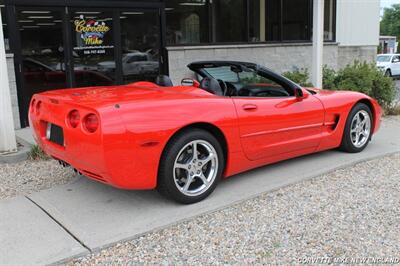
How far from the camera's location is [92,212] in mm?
3844

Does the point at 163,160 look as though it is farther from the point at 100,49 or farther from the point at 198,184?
the point at 100,49

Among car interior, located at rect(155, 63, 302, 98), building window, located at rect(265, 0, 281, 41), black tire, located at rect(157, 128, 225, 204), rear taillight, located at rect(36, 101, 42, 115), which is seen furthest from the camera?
building window, located at rect(265, 0, 281, 41)

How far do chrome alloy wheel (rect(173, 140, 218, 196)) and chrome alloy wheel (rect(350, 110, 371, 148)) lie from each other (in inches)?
91.5

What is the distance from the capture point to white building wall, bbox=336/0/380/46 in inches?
504

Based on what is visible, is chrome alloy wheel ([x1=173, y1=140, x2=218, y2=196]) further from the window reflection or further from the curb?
the window reflection

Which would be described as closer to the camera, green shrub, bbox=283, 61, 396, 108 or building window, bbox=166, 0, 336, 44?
green shrub, bbox=283, 61, 396, 108

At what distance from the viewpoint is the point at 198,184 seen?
4.08 m

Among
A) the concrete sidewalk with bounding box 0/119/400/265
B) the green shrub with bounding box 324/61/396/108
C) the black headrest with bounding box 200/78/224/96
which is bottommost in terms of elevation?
the concrete sidewalk with bounding box 0/119/400/265

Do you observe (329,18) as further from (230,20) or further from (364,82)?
(364,82)

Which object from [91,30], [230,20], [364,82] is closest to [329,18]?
[230,20]

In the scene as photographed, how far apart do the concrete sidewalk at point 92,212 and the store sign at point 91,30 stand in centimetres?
436

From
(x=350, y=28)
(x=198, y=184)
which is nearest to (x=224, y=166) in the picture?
(x=198, y=184)

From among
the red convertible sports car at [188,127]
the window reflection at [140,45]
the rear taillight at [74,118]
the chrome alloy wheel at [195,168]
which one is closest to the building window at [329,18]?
the window reflection at [140,45]

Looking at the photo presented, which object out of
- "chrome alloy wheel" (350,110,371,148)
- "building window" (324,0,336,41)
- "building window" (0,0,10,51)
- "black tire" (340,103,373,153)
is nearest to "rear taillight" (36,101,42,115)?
"black tire" (340,103,373,153)
